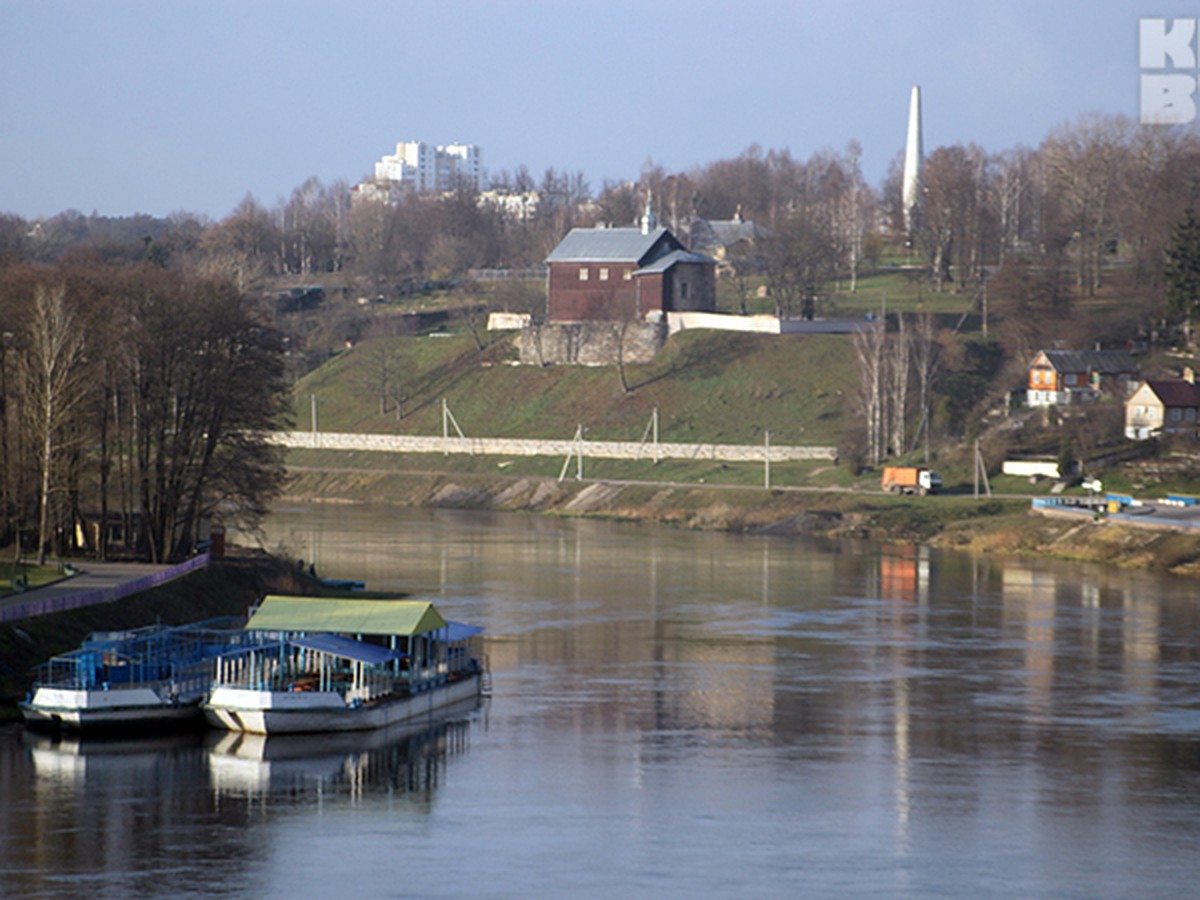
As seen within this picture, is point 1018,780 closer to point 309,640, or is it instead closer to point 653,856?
point 653,856

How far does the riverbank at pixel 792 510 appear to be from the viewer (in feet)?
219

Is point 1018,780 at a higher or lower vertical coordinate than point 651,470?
lower

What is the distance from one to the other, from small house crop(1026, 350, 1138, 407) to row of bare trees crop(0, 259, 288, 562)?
46.1 m

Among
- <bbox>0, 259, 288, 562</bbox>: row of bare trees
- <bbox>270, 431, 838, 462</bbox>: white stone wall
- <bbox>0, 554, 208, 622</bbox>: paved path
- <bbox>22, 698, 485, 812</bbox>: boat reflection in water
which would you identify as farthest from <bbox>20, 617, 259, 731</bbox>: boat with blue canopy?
<bbox>270, 431, 838, 462</bbox>: white stone wall

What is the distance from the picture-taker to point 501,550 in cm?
6962

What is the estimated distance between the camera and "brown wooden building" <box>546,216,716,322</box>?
367 feet

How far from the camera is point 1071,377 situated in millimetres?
89312

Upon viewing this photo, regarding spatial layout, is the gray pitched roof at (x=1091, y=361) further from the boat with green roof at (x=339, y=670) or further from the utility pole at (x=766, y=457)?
the boat with green roof at (x=339, y=670)

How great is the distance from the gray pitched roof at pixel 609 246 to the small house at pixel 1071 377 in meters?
31.8

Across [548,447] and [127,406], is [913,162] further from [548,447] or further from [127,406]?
[127,406]

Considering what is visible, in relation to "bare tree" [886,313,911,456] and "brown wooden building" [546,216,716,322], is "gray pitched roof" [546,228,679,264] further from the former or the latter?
"bare tree" [886,313,911,456]

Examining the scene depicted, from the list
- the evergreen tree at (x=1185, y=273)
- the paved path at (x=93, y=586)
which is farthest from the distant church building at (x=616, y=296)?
the paved path at (x=93, y=586)

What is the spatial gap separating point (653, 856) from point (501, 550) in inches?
1682

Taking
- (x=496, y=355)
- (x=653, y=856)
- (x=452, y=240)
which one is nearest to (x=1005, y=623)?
(x=653, y=856)
